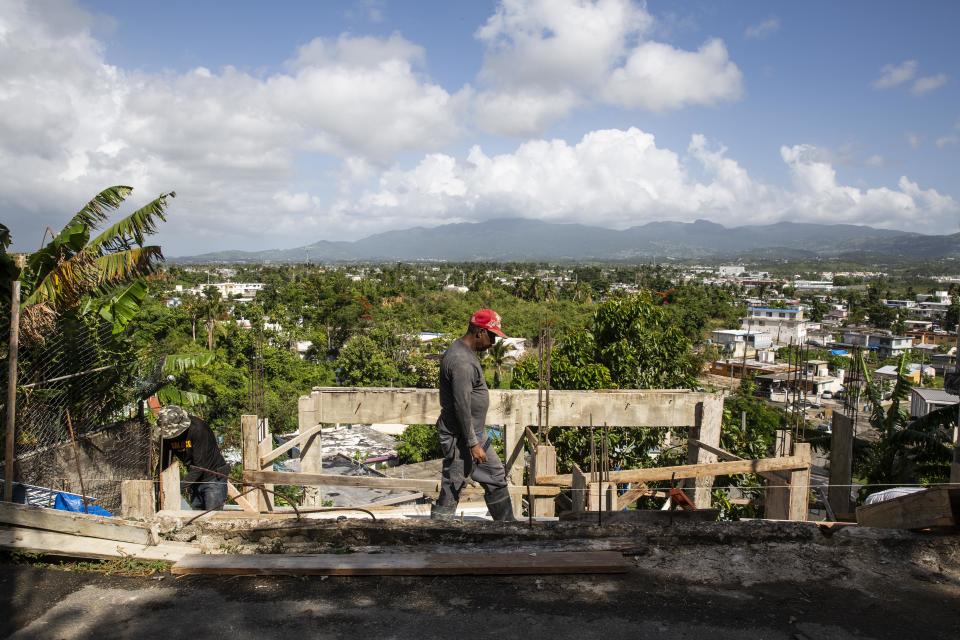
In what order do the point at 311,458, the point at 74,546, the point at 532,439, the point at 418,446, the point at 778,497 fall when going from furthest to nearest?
the point at 418,446
the point at 311,458
the point at 532,439
the point at 778,497
the point at 74,546

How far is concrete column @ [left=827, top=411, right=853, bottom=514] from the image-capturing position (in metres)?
5.66

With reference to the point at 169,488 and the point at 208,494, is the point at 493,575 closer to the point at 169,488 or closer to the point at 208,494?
the point at 169,488

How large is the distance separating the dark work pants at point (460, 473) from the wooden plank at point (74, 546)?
192cm

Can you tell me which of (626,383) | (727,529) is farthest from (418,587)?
(626,383)

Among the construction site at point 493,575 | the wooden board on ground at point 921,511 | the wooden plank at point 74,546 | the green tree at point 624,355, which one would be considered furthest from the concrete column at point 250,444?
the green tree at point 624,355

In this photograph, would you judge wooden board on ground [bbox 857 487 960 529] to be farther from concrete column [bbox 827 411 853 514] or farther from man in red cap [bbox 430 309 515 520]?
man in red cap [bbox 430 309 515 520]

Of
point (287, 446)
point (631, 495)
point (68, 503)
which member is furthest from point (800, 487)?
point (68, 503)

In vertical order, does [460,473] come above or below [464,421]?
below

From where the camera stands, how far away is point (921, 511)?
3.73 m

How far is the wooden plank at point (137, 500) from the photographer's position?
394 centimetres

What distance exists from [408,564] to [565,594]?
80 cm

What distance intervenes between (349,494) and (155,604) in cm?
1465

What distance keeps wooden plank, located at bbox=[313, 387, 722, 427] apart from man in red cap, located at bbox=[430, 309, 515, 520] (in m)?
2.59

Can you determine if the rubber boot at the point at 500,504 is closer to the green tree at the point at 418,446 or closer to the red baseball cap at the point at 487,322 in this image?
the red baseball cap at the point at 487,322
